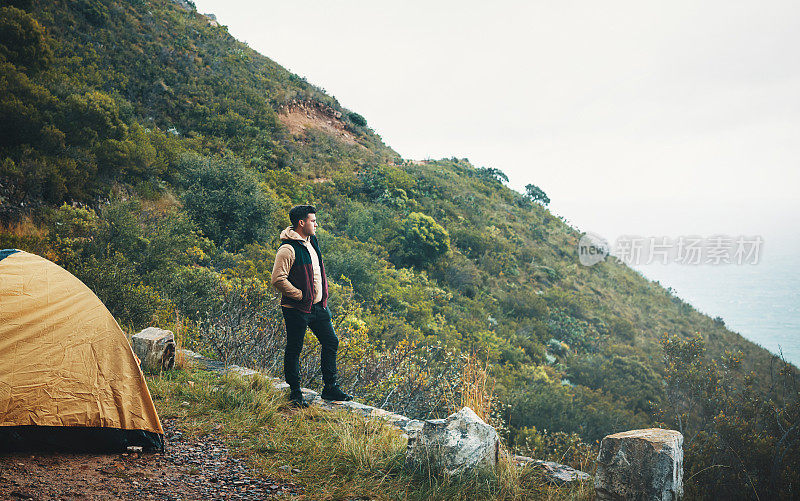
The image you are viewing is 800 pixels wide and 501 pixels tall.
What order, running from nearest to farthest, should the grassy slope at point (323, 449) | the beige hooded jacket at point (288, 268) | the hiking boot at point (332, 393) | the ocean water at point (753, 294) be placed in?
the grassy slope at point (323, 449) < the beige hooded jacket at point (288, 268) < the hiking boot at point (332, 393) < the ocean water at point (753, 294)

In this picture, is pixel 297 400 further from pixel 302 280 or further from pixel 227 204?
pixel 227 204

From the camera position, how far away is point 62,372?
3.16 meters

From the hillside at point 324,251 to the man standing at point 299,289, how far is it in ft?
5.74

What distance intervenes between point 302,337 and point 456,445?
1.90 metres

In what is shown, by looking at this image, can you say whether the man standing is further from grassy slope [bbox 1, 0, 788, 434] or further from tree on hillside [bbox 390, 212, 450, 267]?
tree on hillside [bbox 390, 212, 450, 267]

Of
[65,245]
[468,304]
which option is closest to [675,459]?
[65,245]

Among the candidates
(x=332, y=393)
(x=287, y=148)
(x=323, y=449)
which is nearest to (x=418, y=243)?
(x=287, y=148)

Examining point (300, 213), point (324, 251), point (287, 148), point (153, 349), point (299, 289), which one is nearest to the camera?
point (299, 289)

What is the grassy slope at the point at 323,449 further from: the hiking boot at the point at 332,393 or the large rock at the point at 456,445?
the hiking boot at the point at 332,393

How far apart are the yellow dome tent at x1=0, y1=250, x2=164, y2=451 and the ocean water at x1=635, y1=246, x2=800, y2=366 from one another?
1806cm

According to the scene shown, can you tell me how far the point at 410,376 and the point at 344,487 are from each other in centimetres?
339

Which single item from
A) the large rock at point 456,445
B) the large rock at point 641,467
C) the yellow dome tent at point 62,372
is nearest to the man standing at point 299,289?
the yellow dome tent at point 62,372

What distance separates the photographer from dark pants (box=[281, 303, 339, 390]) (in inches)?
163

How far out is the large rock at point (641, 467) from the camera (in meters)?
2.64
